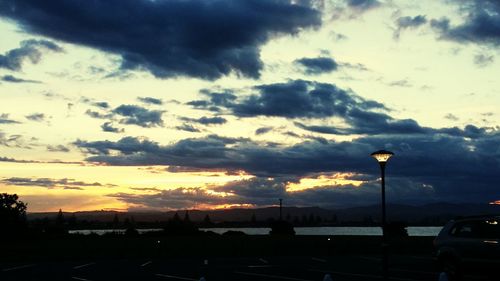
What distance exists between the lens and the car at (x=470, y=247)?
17.7m

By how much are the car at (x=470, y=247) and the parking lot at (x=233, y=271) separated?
67 cm

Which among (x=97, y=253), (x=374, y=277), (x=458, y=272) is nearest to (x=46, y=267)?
(x=97, y=253)

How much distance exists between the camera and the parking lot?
21.6 metres

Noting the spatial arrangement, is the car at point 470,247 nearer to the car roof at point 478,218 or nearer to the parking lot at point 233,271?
the car roof at point 478,218

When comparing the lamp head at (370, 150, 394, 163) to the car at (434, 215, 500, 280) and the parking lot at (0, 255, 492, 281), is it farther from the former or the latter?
the parking lot at (0, 255, 492, 281)

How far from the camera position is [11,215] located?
2549 inches

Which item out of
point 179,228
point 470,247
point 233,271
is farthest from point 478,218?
point 179,228

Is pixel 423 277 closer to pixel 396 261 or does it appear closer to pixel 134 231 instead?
pixel 396 261

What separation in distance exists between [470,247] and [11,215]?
185 ft

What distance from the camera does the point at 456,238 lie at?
19.0 m

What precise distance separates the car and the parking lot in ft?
2.20

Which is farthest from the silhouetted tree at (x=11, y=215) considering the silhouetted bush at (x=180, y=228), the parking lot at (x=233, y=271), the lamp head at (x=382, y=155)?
the lamp head at (x=382, y=155)

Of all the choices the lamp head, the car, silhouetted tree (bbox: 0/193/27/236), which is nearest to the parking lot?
the car

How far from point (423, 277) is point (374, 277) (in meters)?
1.72
